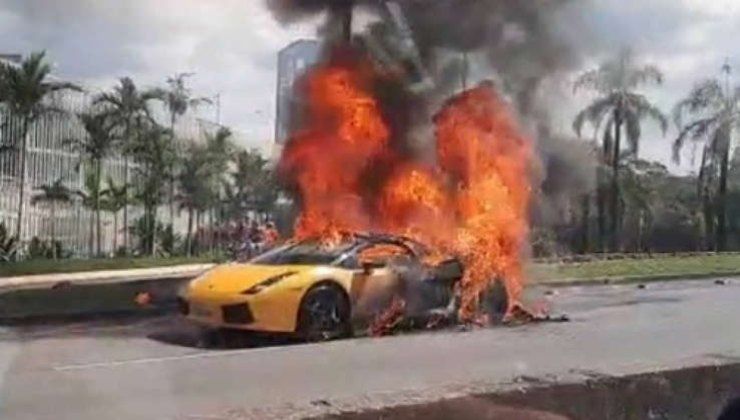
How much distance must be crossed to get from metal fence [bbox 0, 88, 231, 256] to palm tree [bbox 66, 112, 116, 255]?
26 mm

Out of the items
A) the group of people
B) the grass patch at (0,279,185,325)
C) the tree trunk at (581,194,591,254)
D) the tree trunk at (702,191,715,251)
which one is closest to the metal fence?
the grass patch at (0,279,185,325)

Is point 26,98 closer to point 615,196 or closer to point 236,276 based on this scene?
point 236,276

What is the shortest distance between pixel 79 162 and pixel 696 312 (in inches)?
320

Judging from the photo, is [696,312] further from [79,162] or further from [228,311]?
[79,162]

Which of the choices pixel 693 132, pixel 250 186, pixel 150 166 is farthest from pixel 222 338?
pixel 693 132

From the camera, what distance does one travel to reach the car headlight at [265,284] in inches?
316

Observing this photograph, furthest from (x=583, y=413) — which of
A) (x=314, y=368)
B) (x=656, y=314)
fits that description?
(x=656, y=314)

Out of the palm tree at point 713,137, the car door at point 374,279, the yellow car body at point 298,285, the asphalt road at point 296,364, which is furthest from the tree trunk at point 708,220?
the car door at point 374,279

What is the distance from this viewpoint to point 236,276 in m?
8.20

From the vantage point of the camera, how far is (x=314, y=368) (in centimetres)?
699

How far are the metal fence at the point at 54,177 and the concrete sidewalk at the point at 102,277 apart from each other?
2.11 feet

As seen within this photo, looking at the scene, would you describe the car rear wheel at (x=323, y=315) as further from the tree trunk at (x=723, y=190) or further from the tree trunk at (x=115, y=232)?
the tree trunk at (x=723, y=190)

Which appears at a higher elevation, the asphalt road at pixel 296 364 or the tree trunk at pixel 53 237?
the tree trunk at pixel 53 237

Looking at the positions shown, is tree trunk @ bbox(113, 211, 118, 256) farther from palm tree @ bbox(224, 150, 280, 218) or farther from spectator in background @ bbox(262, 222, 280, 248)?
spectator in background @ bbox(262, 222, 280, 248)
